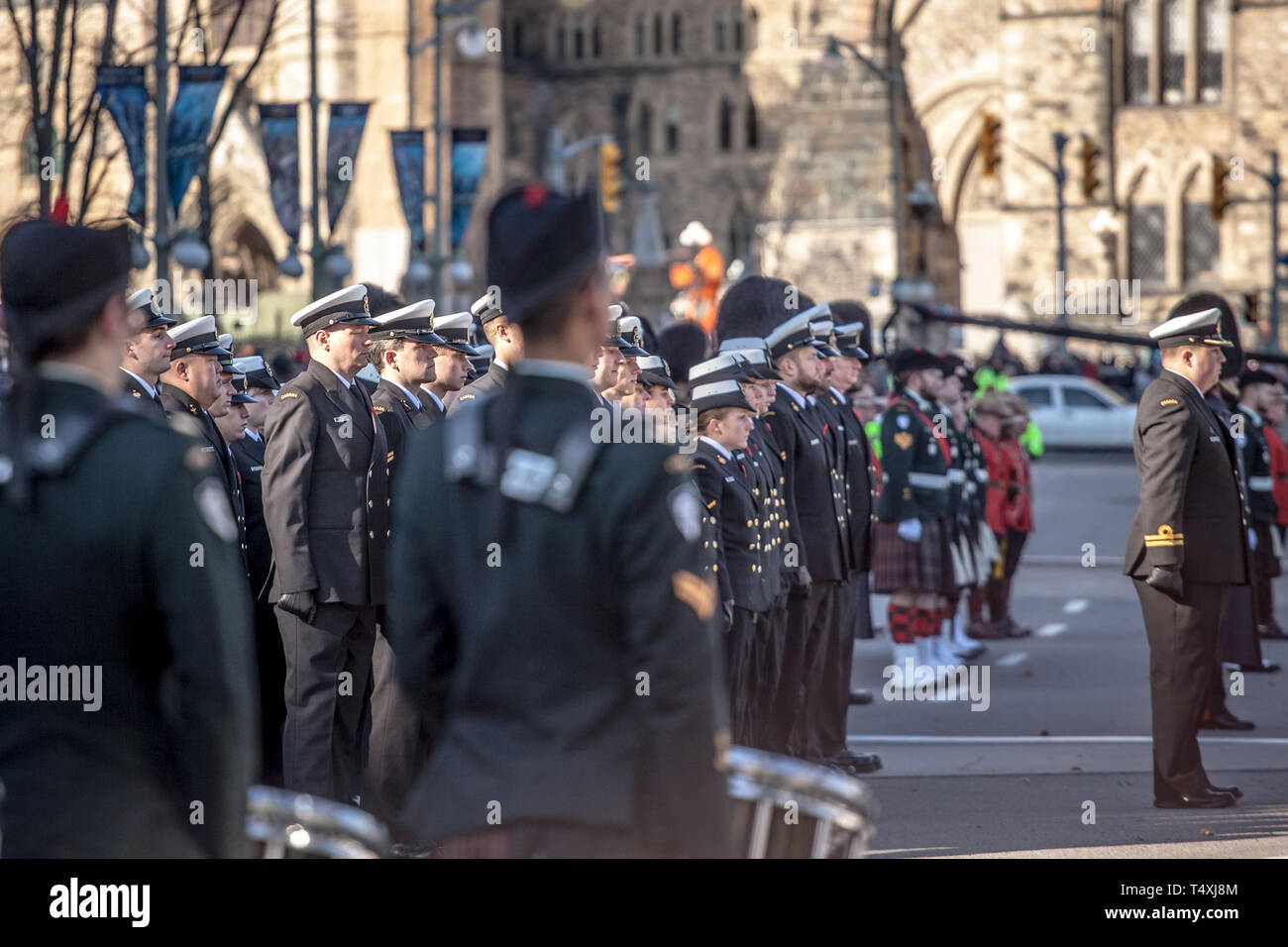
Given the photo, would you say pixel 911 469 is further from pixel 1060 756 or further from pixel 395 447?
pixel 395 447

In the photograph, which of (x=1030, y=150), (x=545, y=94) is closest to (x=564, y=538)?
(x=1030, y=150)

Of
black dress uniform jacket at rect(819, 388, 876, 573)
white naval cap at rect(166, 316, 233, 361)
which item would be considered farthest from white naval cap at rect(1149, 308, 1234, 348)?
white naval cap at rect(166, 316, 233, 361)

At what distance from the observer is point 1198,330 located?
30.0 feet

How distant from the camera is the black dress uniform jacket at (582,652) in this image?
141 inches

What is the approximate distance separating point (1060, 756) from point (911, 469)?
3.29m

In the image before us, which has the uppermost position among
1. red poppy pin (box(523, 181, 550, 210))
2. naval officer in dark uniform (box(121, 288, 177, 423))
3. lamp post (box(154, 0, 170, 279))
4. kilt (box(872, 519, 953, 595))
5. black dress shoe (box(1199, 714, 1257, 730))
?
lamp post (box(154, 0, 170, 279))

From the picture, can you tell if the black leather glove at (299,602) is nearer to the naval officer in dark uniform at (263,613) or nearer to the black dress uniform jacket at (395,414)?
the naval officer in dark uniform at (263,613)

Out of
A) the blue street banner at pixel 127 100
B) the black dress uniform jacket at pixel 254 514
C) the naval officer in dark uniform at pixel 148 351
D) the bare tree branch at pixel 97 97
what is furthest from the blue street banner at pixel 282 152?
the naval officer in dark uniform at pixel 148 351

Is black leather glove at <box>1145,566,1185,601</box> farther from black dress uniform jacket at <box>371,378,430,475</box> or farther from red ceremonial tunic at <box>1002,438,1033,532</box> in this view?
red ceremonial tunic at <box>1002,438,1033,532</box>

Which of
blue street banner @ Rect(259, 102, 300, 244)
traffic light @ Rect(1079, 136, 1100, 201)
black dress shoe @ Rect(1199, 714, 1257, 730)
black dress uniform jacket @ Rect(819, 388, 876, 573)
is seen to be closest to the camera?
black dress uniform jacket @ Rect(819, 388, 876, 573)

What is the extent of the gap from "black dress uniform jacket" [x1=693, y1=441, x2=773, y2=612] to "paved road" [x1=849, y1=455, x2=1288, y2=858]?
1.11 meters

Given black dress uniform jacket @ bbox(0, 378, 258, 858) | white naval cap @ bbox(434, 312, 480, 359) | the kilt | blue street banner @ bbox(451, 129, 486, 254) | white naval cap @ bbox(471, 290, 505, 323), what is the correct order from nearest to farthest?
black dress uniform jacket @ bbox(0, 378, 258, 858) → white naval cap @ bbox(434, 312, 480, 359) → white naval cap @ bbox(471, 290, 505, 323) → the kilt → blue street banner @ bbox(451, 129, 486, 254)

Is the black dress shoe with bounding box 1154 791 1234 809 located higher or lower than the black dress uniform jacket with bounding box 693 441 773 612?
lower

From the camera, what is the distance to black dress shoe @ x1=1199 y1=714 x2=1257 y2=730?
11.2m
